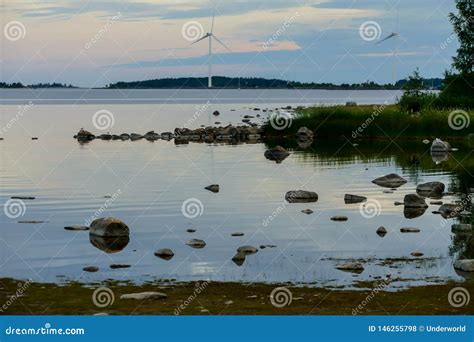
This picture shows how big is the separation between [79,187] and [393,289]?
1009 inches

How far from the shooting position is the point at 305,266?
23516 mm

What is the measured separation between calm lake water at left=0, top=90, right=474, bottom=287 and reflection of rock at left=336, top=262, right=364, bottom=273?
228 mm

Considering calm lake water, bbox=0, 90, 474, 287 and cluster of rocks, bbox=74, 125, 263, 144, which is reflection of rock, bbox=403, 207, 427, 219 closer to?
calm lake water, bbox=0, 90, 474, 287

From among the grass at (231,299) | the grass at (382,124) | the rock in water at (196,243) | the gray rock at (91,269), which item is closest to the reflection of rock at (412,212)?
the rock in water at (196,243)

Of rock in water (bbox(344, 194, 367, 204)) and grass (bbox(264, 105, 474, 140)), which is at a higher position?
grass (bbox(264, 105, 474, 140))

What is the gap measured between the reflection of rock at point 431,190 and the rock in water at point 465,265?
53.1ft

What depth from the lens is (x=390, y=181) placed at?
1709 inches

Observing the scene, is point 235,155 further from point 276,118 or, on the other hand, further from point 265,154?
point 276,118

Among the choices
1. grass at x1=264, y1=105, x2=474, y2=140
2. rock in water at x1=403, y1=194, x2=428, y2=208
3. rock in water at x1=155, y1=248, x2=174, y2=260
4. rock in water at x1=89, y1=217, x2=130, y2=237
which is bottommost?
rock in water at x1=155, y1=248, x2=174, y2=260

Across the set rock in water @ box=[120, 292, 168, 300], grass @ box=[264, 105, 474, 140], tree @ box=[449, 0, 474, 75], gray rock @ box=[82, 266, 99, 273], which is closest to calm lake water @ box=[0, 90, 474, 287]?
gray rock @ box=[82, 266, 99, 273]

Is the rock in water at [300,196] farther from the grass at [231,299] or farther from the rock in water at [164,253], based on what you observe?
the grass at [231,299]

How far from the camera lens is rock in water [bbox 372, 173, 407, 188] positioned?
43.0 meters

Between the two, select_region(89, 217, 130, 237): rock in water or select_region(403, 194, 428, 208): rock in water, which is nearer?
select_region(89, 217, 130, 237): rock in water

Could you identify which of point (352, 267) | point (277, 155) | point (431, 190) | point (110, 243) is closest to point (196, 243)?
point (110, 243)
